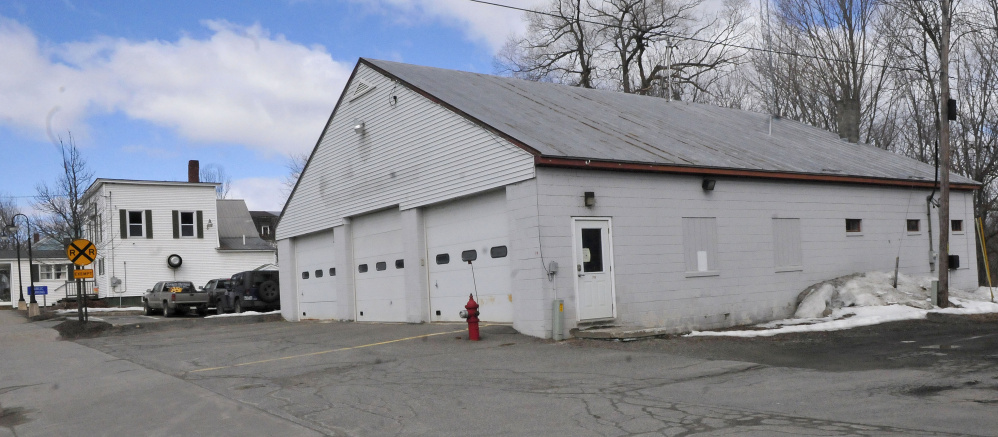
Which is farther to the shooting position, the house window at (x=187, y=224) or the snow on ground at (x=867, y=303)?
the house window at (x=187, y=224)

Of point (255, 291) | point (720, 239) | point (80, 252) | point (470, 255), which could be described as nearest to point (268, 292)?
point (255, 291)

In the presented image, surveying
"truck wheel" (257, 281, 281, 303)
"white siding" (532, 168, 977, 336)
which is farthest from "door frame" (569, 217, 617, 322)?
"truck wheel" (257, 281, 281, 303)

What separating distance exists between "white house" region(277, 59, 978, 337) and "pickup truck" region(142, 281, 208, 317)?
33.9 ft

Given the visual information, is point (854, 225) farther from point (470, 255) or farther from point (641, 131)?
point (470, 255)

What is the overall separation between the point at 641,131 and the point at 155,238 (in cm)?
3460

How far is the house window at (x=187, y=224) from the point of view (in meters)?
46.5

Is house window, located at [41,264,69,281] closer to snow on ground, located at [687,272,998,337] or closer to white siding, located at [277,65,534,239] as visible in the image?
white siding, located at [277,65,534,239]

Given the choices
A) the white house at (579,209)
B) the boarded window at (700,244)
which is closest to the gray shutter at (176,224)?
the white house at (579,209)

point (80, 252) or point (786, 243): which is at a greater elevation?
point (80, 252)

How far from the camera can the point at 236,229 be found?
2034 inches

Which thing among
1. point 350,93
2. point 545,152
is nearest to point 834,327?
point 545,152

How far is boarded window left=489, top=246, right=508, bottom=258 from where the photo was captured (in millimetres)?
16188

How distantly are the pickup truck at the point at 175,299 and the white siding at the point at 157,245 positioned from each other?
33.9 feet

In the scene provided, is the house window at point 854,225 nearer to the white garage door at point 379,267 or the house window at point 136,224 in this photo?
the white garage door at point 379,267
